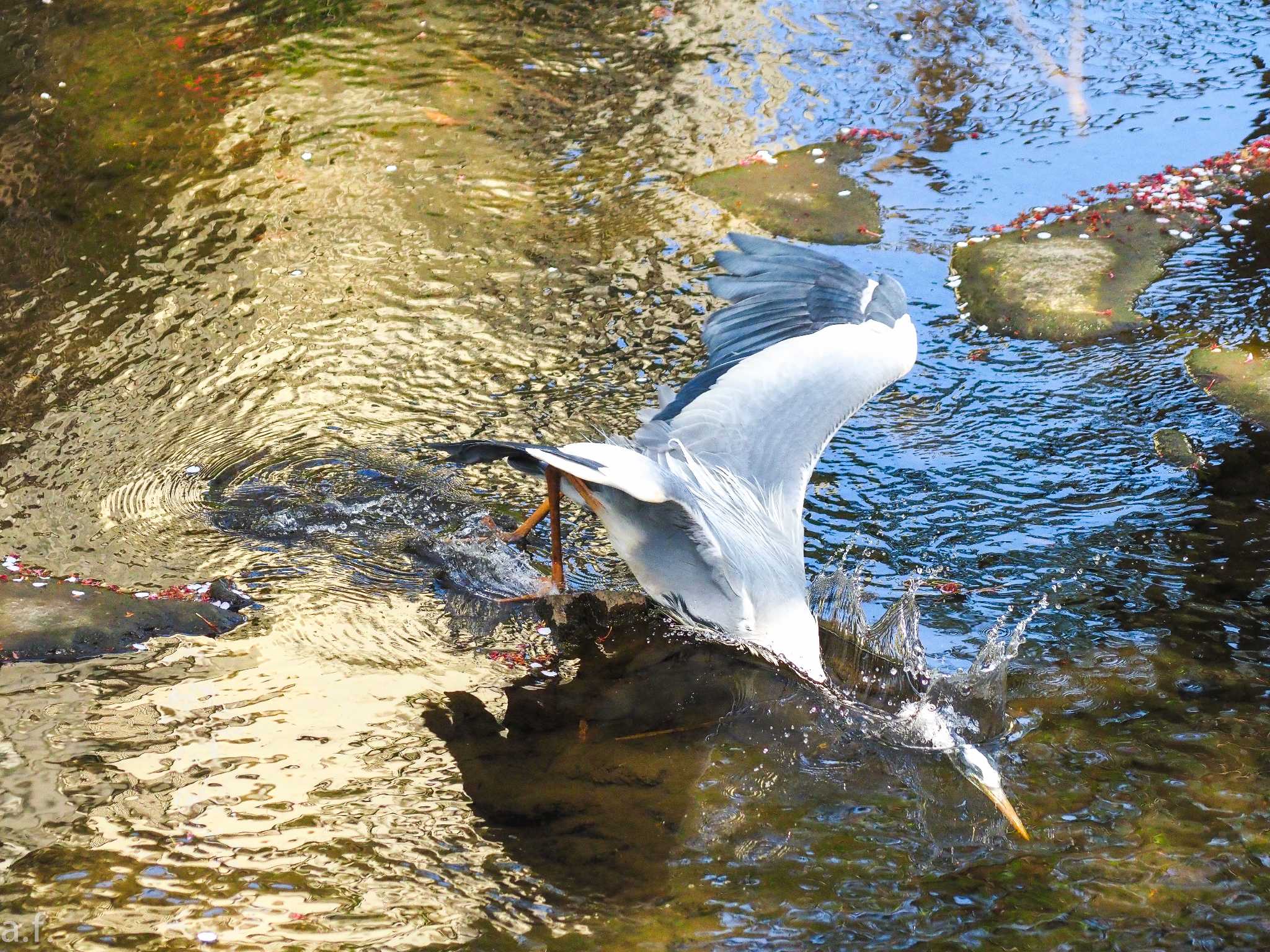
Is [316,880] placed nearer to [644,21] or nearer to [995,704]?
[995,704]

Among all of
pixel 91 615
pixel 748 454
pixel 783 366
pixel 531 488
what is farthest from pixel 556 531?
pixel 91 615

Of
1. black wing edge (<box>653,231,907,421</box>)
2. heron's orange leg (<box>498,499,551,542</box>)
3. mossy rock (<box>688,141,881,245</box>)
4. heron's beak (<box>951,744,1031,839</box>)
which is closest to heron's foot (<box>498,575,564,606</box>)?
heron's orange leg (<box>498,499,551,542</box>)

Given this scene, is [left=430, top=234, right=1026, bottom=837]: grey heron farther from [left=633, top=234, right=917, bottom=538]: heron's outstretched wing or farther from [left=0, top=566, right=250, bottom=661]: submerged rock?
[left=0, top=566, right=250, bottom=661]: submerged rock

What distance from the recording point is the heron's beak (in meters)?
3.50

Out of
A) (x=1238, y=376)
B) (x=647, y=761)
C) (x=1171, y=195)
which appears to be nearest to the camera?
(x=647, y=761)

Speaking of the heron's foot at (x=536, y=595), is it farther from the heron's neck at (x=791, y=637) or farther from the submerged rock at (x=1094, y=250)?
the submerged rock at (x=1094, y=250)

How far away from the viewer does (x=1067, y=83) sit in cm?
796

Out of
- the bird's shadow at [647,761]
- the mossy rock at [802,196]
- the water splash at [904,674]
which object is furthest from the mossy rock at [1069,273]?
the bird's shadow at [647,761]

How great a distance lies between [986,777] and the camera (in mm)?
3648

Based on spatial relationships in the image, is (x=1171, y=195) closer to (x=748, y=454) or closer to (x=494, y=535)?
(x=748, y=454)

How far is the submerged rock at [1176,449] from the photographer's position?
5094mm

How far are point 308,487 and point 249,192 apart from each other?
266cm

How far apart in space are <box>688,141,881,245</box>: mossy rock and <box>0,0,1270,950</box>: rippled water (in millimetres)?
184

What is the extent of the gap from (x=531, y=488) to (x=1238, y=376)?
317cm
